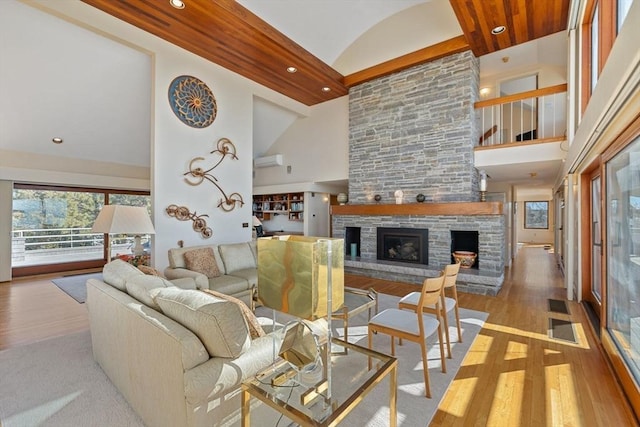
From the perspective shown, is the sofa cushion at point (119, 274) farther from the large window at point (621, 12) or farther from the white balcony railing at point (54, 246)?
the white balcony railing at point (54, 246)

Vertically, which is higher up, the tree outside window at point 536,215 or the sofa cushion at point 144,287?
the tree outside window at point 536,215

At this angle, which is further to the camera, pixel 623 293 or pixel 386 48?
pixel 386 48

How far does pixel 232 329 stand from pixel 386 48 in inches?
241

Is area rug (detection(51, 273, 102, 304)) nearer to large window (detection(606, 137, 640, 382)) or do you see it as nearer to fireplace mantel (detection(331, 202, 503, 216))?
fireplace mantel (detection(331, 202, 503, 216))

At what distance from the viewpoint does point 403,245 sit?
5.65 metres

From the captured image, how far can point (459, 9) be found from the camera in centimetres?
373

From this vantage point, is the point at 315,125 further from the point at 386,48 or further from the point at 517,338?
the point at 517,338

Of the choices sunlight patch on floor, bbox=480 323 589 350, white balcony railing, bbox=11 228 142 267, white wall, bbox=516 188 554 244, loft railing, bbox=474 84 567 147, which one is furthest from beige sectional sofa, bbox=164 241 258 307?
white wall, bbox=516 188 554 244

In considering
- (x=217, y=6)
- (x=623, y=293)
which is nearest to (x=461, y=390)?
(x=623, y=293)

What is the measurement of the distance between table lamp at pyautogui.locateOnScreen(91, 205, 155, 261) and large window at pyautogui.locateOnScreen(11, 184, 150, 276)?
380cm

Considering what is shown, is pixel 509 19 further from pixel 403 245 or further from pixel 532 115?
pixel 403 245

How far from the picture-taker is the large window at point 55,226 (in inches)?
228

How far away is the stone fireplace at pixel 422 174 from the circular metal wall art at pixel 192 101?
307cm

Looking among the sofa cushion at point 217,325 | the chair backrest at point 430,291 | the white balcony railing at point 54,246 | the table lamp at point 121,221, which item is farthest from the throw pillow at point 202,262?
the white balcony railing at point 54,246
